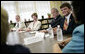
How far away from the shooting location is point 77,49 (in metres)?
1.32

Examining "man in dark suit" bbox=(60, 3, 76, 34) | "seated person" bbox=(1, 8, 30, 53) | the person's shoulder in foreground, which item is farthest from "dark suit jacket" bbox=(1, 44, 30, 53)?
"man in dark suit" bbox=(60, 3, 76, 34)

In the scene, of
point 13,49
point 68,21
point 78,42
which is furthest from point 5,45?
point 68,21

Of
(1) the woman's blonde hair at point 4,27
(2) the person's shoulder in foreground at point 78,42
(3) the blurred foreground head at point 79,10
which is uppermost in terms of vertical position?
(3) the blurred foreground head at point 79,10

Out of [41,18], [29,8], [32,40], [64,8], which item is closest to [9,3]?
[29,8]

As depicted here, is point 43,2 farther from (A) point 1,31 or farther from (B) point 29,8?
(A) point 1,31

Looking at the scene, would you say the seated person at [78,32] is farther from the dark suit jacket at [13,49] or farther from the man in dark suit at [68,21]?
the man in dark suit at [68,21]

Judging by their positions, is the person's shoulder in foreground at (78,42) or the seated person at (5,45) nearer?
the seated person at (5,45)

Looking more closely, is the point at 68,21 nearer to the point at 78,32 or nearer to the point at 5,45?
the point at 78,32

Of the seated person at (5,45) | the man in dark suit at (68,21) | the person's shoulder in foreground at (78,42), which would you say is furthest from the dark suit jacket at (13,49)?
the man in dark suit at (68,21)

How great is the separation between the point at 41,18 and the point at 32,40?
509 cm

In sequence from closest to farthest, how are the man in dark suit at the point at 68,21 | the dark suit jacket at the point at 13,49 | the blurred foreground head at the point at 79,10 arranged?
the dark suit jacket at the point at 13,49 < the blurred foreground head at the point at 79,10 < the man in dark suit at the point at 68,21

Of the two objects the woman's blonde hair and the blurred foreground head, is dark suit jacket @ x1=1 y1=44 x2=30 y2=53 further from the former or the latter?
the blurred foreground head

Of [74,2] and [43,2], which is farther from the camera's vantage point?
[43,2]

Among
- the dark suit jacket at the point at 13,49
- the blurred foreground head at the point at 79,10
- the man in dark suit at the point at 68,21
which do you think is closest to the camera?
the dark suit jacket at the point at 13,49
